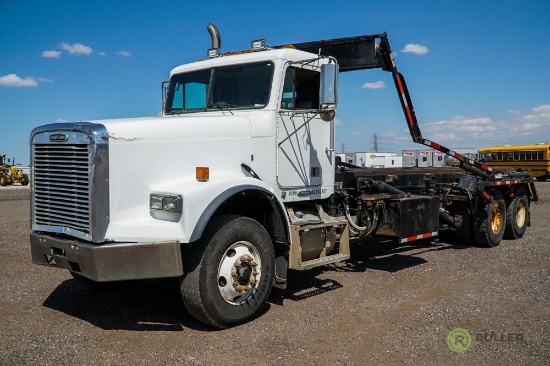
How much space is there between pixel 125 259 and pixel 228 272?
1.04 m

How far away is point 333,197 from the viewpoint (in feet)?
22.6

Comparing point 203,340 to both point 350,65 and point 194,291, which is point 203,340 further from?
point 350,65

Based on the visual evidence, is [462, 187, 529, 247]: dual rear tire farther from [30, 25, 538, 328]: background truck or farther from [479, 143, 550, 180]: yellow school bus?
[479, 143, 550, 180]: yellow school bus

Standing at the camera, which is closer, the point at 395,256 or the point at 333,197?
the point at 333,197

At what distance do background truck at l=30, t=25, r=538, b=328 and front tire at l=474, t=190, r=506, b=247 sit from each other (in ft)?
7.75

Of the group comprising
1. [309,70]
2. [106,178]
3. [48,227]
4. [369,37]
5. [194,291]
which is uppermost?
[369,37]

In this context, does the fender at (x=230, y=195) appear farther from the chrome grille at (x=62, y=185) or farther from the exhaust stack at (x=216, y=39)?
the exhaust stack at (x=216, y=39)

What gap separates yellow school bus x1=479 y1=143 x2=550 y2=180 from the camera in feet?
119

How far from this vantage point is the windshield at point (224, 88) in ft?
19.6

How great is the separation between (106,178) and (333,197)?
131 inches

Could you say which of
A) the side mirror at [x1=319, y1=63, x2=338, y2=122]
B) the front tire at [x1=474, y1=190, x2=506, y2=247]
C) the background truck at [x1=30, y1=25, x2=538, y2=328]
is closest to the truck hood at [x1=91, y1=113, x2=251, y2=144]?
the background truck at [x1=30, y1=25, x2=538, y2=328]

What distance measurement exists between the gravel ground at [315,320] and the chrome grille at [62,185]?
44.3 inches

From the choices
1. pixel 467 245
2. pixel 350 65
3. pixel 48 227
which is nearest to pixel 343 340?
pixel 48 227

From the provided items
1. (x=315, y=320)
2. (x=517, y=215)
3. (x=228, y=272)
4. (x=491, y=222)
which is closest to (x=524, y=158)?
(x=517, y=215)
